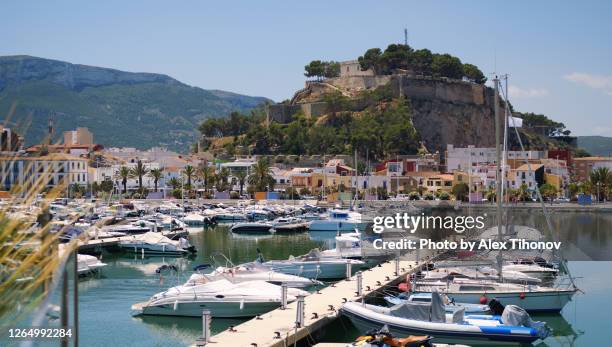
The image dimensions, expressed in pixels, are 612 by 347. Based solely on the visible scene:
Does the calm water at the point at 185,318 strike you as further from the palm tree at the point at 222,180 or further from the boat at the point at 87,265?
the palm tree at the point at 222,180

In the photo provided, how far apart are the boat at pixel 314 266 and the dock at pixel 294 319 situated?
3.93 metres

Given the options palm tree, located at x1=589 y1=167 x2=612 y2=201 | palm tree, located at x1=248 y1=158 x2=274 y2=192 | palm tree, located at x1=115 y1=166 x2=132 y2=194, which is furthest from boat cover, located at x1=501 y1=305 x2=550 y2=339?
palm tree, located at x1=589 y1=167 x2=612 y2=201

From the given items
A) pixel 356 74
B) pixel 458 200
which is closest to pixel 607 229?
pixel 458 200

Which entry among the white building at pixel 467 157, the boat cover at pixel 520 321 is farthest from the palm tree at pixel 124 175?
the boat cover at pixel 520 321

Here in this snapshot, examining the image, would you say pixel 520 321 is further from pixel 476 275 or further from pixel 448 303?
pixel 476 275

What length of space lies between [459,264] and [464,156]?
69.4m

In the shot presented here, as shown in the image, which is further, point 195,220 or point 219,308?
point 195,220

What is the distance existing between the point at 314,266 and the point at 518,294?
32.2 feet

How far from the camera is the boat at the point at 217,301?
21.4 m

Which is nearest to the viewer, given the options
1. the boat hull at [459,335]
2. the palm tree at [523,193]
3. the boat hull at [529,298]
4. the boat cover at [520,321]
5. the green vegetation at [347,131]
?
the boat hull at [459,335]

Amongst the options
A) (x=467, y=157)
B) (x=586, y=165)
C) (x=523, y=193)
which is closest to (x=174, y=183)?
(x=467, y=157)

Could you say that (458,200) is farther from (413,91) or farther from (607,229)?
(413,91)

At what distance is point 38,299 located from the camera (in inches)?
216

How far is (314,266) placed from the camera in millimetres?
29828
